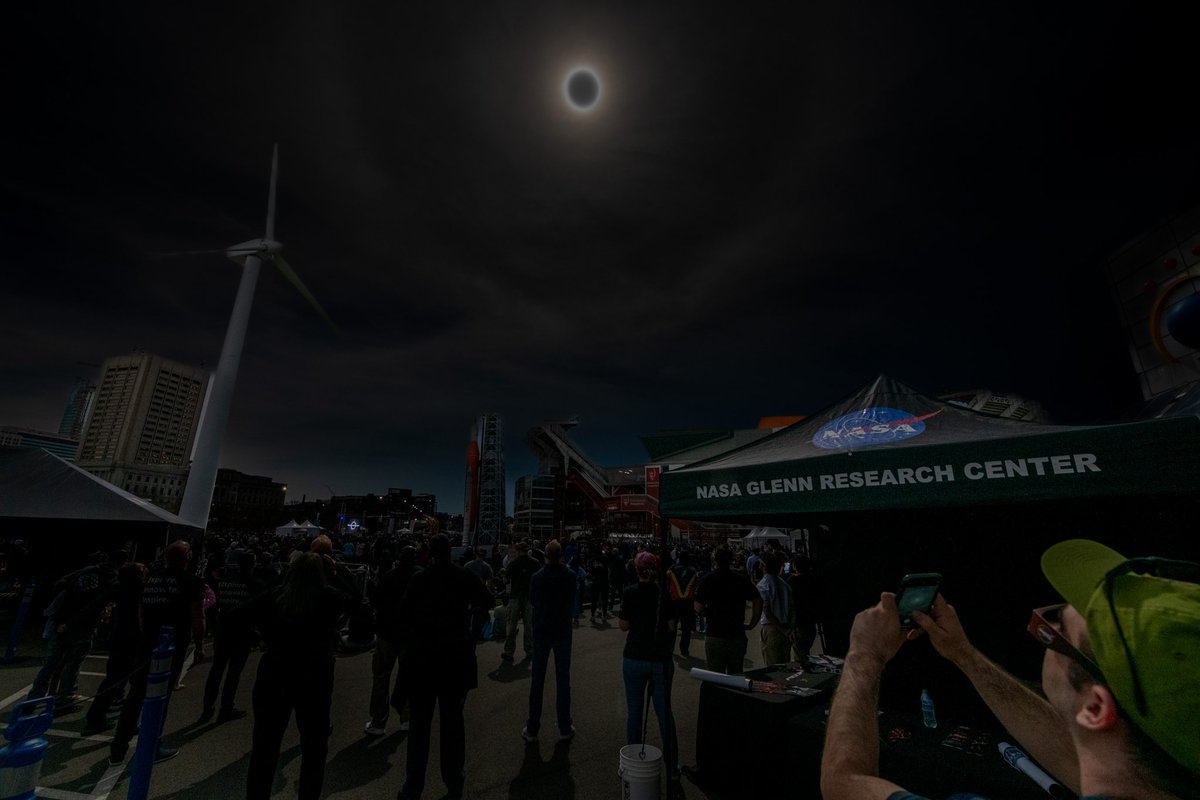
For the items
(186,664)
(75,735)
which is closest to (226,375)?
(186,664)

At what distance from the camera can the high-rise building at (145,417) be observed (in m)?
147

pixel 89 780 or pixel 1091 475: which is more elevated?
pixel 1091 475

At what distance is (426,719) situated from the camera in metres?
4.18

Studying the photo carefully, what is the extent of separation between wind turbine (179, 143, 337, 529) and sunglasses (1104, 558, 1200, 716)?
2454 centimetres

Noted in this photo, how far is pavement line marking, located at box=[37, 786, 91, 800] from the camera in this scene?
421 centimetres

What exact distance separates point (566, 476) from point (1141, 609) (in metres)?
83.1

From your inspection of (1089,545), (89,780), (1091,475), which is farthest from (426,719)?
(1091,475)

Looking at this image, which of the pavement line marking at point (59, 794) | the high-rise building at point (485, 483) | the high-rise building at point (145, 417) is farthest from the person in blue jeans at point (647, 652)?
the high-rise building at point (145, 417)

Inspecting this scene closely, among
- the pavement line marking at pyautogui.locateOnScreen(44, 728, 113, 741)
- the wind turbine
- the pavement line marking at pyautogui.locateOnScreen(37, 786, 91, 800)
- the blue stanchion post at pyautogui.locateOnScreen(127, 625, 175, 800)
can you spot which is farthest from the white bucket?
the wind turbine

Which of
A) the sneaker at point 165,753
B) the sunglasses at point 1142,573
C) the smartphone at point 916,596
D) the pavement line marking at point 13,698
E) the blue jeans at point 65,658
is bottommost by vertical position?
the sneaker at point 165,753

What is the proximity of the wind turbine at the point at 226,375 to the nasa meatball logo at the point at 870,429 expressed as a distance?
75.9 feet

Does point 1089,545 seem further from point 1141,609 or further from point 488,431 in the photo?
point 488,431

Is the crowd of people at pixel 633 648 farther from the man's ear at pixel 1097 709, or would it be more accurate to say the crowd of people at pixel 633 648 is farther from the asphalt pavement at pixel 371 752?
the asphalt pavement at pixel 371 752

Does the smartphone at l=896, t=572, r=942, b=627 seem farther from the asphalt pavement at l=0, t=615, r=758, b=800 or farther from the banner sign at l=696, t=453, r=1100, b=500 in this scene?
the asphalt pavement at l=0, t=615, r=758, b=800
